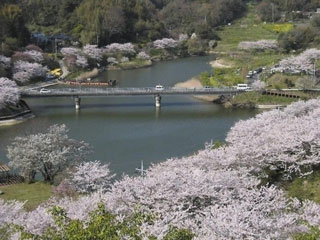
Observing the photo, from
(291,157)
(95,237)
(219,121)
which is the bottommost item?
(219,121)

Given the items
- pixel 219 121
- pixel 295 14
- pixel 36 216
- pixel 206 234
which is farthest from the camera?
pixel 295 14

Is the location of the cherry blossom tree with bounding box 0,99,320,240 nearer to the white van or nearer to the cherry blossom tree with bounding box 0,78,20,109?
the white van

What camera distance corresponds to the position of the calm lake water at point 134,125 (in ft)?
72.3

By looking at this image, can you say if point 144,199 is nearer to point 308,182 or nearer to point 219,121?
point 308,182

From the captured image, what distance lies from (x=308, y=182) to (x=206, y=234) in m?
6.94

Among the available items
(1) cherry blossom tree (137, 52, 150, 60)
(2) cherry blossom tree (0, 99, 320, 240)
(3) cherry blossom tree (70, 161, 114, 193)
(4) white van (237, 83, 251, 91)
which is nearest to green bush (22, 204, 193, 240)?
(2) cherry blossom tree (0, 99, 320, 240)

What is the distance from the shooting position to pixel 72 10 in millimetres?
59438

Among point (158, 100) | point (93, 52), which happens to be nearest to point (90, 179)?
point (158, 100)

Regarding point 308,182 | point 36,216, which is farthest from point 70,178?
point 308,182

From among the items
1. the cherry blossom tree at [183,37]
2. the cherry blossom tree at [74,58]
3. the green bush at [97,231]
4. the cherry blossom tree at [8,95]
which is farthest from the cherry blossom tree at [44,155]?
the cherry blossom tree at [183,37]

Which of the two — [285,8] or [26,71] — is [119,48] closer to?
[26,71]

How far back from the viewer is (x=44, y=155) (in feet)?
55.6

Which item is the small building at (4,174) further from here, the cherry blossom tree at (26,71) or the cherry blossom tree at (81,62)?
the cherry blossom tree at (81,62)

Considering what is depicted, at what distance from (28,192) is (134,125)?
37.3 ft
